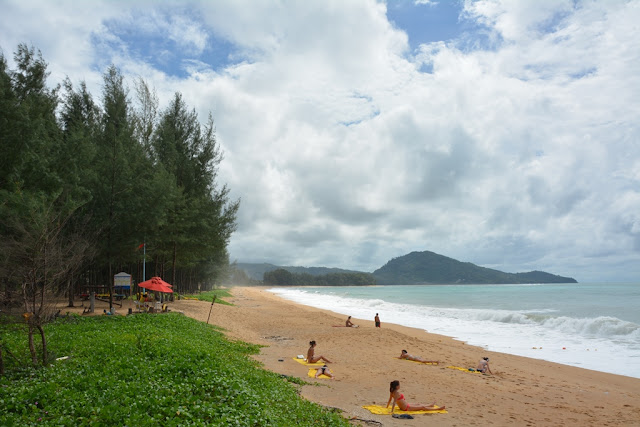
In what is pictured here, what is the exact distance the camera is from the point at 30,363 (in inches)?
356

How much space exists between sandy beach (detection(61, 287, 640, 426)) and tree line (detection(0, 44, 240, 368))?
18.4ft

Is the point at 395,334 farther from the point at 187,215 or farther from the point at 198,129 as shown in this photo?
the point at 198,129

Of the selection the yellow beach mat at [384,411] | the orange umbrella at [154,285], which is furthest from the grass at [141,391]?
the orange umbrella at [154,285]

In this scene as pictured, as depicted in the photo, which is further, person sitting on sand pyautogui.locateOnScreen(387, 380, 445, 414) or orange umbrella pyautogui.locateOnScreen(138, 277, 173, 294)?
orange umbrella pyautogui.locateOnScreen(138, 277, 173, 294)

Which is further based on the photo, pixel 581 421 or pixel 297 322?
pixel 297 322

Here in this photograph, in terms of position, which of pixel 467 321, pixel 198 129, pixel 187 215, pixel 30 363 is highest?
pixel 198 129

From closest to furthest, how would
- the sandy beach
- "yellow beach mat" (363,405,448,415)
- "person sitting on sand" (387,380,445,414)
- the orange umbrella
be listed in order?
"yellow beach mat" (363,405,448,415) → "person sitting on sand" (387,380,445,414) → the sandy beach → the orange umbrella

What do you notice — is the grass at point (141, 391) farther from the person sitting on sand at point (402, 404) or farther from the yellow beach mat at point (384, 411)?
the person sitting on sand at point (402, 404)

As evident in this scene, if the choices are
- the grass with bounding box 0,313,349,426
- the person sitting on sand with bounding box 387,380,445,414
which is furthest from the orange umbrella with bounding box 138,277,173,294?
the person sitting on sand with bounding box 387,380,445,414

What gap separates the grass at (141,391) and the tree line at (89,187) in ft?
4.97

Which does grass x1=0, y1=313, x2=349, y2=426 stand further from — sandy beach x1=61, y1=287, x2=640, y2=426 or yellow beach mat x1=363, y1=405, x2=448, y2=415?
sandy beach x1=61, y1=287, x2=640, y2=426

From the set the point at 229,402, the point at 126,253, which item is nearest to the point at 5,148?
the point at 126,253

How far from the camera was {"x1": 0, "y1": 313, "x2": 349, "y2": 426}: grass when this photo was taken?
6250 mm

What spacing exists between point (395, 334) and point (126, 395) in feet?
57.5
